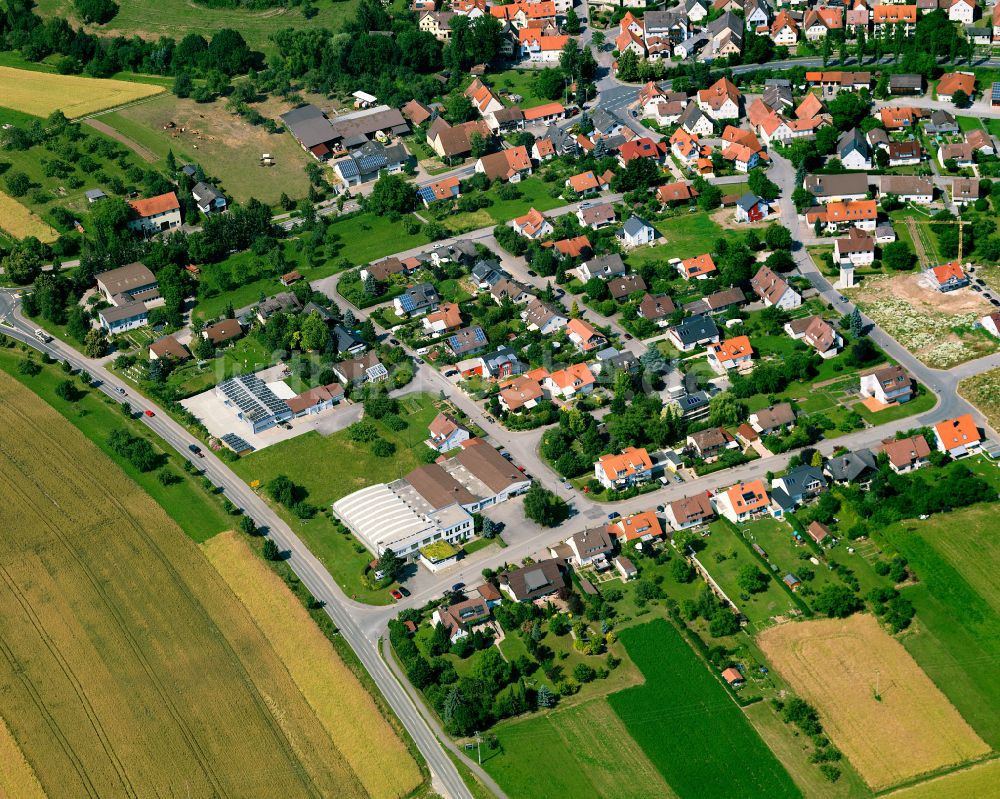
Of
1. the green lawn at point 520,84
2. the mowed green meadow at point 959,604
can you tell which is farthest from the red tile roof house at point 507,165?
the mowed green meadow at point 959,604

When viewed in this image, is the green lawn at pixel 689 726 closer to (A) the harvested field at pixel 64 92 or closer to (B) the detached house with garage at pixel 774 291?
(B) the detached house with garage at pixel 774 291

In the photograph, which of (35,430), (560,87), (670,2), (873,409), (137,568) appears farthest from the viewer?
(670,2)

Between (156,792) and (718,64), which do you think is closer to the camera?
(156,792)

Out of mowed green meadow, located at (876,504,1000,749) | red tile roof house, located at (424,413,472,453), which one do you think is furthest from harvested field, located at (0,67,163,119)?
mowed green meadow, located at (876,504,1000,749)

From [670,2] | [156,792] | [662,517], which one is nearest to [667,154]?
[670,2]

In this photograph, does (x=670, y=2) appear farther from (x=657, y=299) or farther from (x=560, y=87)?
(x=657, y=299)

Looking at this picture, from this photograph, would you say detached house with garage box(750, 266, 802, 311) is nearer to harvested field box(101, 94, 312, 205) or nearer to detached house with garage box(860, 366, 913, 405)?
detached house with garage box(860, 366, 913, 405)
